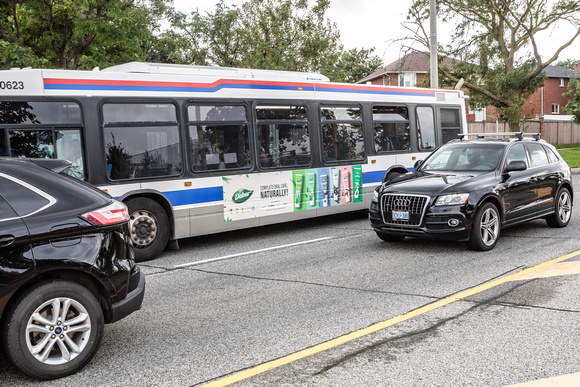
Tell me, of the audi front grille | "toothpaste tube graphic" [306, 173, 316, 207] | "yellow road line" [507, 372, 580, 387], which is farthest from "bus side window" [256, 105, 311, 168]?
"yellow road line" [507, 372, 580, 387]

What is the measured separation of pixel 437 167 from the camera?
9789mm

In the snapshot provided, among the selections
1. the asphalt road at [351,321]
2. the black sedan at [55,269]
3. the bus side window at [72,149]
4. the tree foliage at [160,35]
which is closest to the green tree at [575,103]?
the tree foliage at [160,35]

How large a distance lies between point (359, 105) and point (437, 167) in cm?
322

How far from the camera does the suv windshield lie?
9.31 m

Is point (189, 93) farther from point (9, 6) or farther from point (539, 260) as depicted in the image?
point (9, 6)

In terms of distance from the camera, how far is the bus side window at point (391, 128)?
42.1 ft

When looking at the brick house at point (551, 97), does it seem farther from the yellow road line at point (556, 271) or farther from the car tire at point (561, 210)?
the yellow road line at point (556, 271)

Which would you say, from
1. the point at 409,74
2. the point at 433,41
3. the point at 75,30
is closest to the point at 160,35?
the point at 75,30

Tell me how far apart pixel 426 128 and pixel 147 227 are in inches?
305

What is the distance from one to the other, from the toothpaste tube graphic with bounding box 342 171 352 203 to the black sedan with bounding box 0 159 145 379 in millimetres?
7830

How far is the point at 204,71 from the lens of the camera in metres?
10.0

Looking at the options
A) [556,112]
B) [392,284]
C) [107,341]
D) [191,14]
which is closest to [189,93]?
[392,284]

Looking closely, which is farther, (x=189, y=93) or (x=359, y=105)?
(x=359, y=105)

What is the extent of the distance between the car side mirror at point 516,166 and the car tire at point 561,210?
5.88 ft
